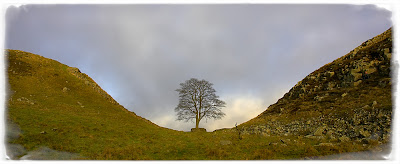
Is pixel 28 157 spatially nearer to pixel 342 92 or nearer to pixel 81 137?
pixel 81 137

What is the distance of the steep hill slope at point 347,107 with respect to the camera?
66.8 feet

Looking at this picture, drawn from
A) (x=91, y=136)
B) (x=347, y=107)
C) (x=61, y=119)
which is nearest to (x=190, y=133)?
(x=91, y=136)

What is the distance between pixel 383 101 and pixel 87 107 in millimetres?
44087

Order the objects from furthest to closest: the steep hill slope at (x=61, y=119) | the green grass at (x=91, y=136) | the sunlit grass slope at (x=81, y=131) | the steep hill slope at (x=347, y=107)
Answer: the steep hill slope at (x=347, y=107)
the steep hill slope at (x=61, y=119)
the sunlit grass slope at (x=81, y=131)
the green grass at (x=91, y=136)

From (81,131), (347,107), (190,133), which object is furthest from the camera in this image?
(190,133)

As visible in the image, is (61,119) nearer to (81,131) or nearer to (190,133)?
(81,131)

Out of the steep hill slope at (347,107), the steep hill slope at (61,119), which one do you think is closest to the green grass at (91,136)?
the steep hill slope at (61,119)

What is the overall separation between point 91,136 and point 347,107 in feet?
108

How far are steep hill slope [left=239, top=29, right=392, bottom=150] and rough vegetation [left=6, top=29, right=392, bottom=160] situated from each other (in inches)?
3.9

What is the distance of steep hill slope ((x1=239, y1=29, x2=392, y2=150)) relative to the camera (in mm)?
20375

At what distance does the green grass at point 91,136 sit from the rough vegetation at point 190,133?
0.24 feet

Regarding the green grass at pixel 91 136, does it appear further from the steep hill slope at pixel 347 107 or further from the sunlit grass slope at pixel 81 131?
the steep hill slope at pixel 347 107

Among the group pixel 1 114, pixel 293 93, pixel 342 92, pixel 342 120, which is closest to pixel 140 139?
pixel 1 114

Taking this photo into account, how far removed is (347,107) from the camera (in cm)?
2858
